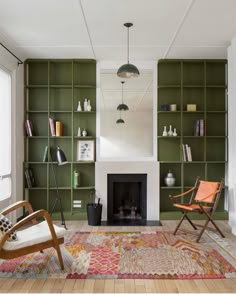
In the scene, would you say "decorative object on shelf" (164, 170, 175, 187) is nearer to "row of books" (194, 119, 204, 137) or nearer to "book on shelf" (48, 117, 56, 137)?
"row of books" (194, 119, 204, 137)

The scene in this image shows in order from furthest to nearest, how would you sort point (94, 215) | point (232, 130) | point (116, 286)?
point (94, 215)
point (232, 130)
point (116, 286)

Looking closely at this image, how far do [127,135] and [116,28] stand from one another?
252 cm

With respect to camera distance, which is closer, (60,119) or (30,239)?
(30,239)

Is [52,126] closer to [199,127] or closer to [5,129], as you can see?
[5,129]

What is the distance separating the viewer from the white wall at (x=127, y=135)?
260 inches

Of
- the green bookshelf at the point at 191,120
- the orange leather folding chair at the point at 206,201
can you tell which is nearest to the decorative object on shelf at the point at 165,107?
the green bookshelf at the point at 191,120

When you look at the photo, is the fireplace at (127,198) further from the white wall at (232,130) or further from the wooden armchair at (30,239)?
the wooden armchair at (30,239)

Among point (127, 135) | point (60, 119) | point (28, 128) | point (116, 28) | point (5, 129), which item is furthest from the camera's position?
point (127, 135)

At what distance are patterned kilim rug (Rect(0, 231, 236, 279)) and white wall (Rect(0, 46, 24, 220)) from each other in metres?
1.54

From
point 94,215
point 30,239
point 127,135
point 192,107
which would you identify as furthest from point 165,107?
point 30,239

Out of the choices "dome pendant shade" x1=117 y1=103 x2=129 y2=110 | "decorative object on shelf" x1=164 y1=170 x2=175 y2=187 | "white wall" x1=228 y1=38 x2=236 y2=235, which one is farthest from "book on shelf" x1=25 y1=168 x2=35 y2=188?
"white wall" x1=228 y1=38 x2=236 y2=235

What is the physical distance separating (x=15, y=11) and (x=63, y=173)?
3.27m

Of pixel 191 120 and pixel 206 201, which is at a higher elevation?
pixel 191 120

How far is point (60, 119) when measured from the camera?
6617mm
